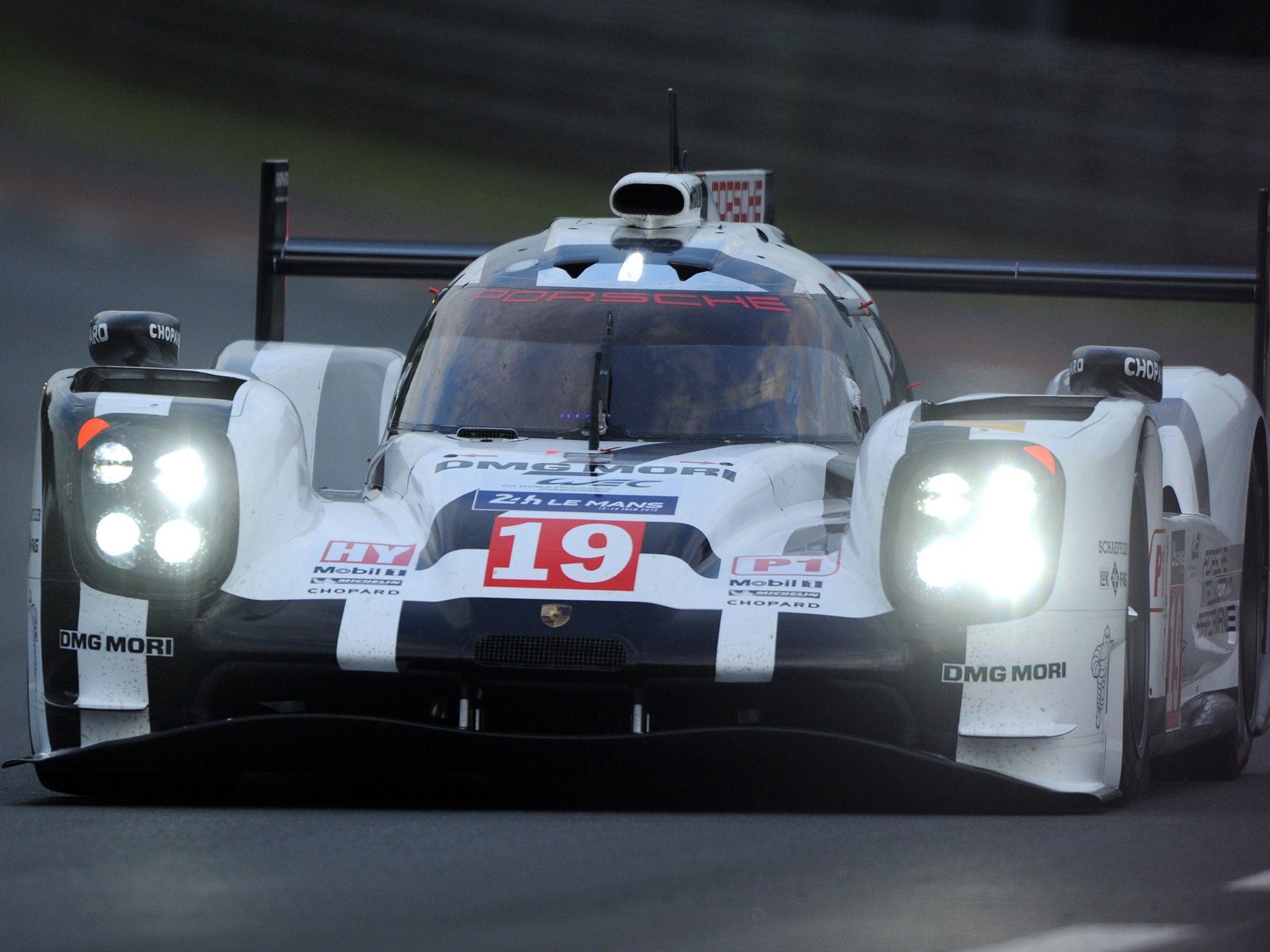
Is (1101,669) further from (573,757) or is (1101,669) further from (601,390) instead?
(601,390)

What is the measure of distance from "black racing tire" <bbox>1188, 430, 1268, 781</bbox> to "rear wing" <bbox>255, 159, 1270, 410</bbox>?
529 mm

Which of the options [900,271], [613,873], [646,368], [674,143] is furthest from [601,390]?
[613,873]

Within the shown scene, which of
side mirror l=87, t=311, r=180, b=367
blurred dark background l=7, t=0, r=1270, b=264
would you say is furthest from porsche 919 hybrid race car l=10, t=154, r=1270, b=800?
blurred dark background l=7, t=0, r=1270, b=264

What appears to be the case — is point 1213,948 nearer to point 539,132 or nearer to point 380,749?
point 380,749

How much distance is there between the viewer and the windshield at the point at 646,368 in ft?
18.4

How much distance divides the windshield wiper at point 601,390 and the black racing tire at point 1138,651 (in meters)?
1.29

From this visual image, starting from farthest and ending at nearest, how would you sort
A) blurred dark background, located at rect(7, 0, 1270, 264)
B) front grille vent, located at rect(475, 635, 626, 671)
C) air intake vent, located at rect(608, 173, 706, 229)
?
blurred dark background, located at rect(7, 0, 1270, 264), air intake vent, located at rect(608, 173, 706, 229), front grille vent, located at rect(475, 635, 626, 671)

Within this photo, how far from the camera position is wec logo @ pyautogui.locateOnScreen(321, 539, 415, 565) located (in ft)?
15.5

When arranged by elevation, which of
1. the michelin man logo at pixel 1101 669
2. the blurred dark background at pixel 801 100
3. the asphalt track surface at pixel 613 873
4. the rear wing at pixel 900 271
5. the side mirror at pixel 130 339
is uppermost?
the blurred dark background at pixel 801 100

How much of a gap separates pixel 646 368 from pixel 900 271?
188cm

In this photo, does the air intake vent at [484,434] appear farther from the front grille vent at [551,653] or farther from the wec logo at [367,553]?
the front grille vent at [551,653]

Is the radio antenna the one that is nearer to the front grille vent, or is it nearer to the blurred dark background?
the front grille vent

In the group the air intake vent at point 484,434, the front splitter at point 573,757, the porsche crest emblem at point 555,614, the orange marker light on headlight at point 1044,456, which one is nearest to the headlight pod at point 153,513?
the front splitter at point 573,757

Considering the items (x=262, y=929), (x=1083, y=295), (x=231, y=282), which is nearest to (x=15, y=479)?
(x=231, y=282)
